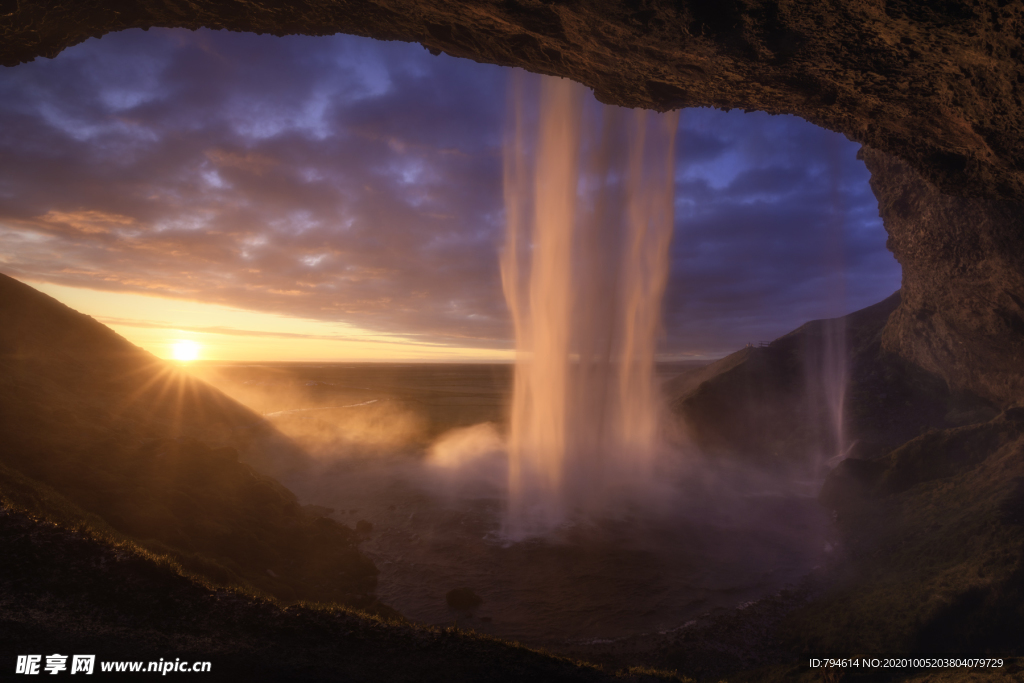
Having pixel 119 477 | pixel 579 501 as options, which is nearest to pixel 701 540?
pixel 579 501

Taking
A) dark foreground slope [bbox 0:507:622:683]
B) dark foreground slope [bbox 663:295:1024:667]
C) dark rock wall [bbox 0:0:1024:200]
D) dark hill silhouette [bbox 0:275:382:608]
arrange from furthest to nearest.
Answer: dark hill silhouette [bbox 0:275:382:608] < dark foreground slope [bbox 663:295:1024:667] < dark rock wall [bbox 0:0:1024:200] < dark foreground slope [bbox 0:507:622:683]

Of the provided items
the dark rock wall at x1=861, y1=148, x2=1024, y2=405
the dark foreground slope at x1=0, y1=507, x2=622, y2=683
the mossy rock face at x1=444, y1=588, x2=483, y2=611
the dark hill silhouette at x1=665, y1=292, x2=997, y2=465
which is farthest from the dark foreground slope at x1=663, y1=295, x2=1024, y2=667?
the dark foreground slope at x1=0, y1=507, x2=622, y2=683

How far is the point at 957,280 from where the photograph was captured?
2252 cm

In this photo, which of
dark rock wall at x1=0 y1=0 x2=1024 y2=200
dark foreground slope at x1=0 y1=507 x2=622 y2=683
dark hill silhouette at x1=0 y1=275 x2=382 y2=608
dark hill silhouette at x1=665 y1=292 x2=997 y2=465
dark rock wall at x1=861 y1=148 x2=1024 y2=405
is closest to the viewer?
dark foreground slope at x1=0 y1=507 x2=622 y2=683

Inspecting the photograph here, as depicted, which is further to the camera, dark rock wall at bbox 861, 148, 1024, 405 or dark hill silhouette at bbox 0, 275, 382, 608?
dark rock wall at bbox 861, 148, 1024, 405

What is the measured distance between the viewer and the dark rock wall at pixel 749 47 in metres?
7.43

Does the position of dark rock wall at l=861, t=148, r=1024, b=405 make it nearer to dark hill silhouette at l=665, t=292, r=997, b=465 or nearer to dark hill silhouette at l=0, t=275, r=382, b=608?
dark hill silhouette at l=665, t=292, r=997, b=465

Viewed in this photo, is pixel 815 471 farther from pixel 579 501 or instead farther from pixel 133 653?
pixel 133 653

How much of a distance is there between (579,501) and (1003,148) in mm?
20258

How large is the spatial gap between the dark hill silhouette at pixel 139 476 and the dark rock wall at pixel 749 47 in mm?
10700

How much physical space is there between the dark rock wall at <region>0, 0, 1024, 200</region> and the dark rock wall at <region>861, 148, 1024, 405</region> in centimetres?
997

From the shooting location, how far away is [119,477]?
12.6 metres

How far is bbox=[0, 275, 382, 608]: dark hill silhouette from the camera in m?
11.2

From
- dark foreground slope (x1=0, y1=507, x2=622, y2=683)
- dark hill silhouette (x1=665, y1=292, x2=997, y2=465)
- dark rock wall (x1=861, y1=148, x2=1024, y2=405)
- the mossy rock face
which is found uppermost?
dark rock wall (x1=861, y1=148, x2=1024, y2=405)
